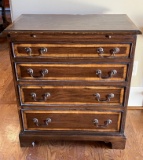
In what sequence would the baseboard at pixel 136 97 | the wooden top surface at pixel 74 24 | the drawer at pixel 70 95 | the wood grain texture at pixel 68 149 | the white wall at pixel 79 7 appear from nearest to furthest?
the wooden top surface at pixel 74 24
the drawer at pixel 70 95
the wood grain texture at pixel 68 149
the white wall at pixel 79 7
the baseboard at pixel 136 97

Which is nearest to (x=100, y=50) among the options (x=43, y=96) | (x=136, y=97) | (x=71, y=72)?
(x=71, y=72)

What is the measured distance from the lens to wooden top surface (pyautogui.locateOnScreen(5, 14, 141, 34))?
120cm

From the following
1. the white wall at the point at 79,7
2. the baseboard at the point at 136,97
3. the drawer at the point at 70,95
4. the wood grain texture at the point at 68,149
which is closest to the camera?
the drawer at the point at 70,95

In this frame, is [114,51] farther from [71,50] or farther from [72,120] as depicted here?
[72,120]

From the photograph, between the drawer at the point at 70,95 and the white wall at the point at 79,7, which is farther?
the white wall at the point at 79,7

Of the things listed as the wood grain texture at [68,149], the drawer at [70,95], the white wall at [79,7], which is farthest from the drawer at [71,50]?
the wood grain texture at [68,149]

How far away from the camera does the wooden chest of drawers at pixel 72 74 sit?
122 centimetres

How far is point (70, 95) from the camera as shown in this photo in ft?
4.53

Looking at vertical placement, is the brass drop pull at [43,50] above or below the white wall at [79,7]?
below

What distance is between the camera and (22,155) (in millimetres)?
1503

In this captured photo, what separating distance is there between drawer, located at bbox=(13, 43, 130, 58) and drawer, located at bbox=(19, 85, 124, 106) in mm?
209

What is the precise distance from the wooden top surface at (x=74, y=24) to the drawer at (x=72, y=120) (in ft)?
1.78

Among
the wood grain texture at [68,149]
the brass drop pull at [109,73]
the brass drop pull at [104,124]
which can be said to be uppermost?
the brass drop pull at [109,73]

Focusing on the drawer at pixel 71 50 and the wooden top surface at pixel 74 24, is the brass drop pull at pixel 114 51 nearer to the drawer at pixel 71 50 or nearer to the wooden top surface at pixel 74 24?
the drawer at pixel 71 50
